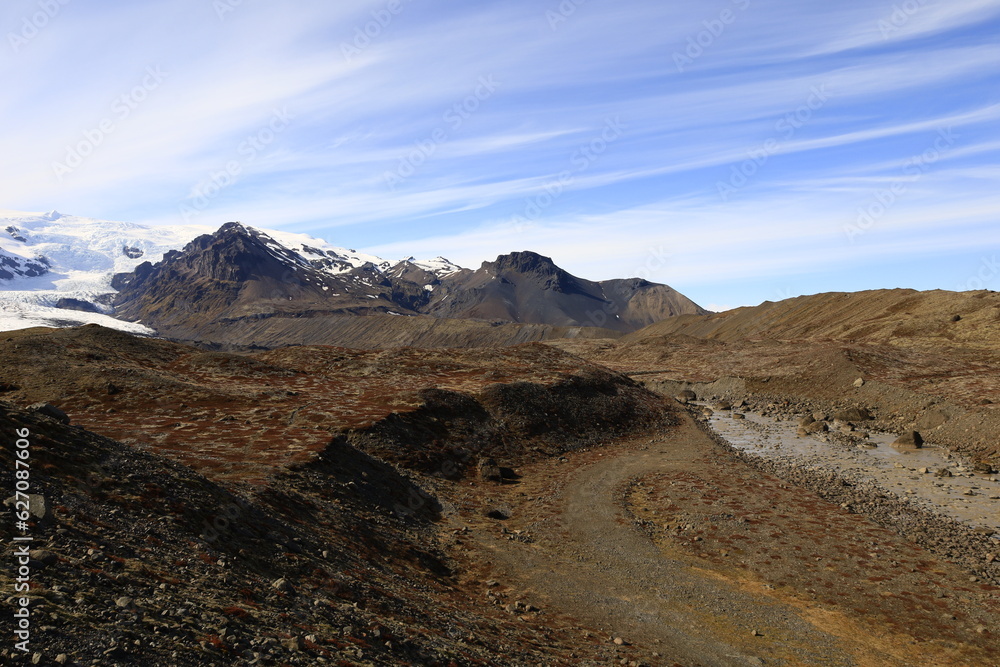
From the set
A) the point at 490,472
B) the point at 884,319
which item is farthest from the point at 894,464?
the point at 884,319

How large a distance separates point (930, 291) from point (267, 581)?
555 feet

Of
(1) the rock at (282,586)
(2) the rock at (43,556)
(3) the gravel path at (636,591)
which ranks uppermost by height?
(2) the rock at (43,556)

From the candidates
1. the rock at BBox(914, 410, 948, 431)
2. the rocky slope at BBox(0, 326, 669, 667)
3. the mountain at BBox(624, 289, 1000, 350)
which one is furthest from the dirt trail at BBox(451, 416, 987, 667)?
the mountain at BBox(624, 289, 1000, 350)

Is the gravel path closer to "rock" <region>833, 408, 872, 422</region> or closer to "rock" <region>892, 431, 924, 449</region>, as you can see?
"rock" <region>892, 431, 924, 449</region>

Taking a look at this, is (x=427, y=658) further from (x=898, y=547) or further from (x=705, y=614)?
(x=898, y=547)

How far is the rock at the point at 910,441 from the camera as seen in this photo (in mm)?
50713

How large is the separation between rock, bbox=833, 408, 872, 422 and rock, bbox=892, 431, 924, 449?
1104 cm

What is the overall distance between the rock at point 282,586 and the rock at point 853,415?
6476 cm

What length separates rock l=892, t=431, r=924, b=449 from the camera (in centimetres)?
5071

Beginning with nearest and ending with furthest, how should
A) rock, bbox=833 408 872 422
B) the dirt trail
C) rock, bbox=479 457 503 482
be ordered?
the dirt trail, rock, bbox=479 457 503 482, rock, bbox=833 408 872 422

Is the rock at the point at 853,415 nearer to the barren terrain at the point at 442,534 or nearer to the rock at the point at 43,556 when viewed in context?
the barren terrain at the point at 442,534

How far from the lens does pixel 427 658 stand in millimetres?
14625

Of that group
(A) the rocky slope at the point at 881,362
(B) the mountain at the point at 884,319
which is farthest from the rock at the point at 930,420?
(B) the mountain at the point at 884,319

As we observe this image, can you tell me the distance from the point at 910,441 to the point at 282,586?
55249mm
